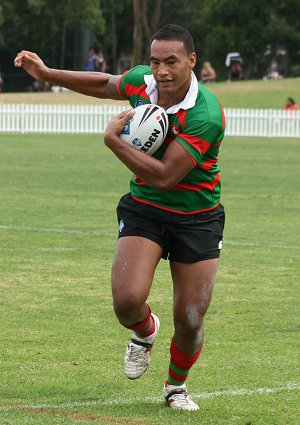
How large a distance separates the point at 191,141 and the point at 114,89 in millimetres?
880

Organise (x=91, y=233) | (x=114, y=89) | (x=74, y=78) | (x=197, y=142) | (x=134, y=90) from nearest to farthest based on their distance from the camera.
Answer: (x=197, y=142) < (x=134, y=90) < (x=114, y=89) < (x=74, y=78) < (x=91, y=233)

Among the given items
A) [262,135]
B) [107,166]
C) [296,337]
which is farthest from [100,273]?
[262,135]

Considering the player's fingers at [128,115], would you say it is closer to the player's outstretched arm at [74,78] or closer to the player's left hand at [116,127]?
the player's left hand at [116,127]

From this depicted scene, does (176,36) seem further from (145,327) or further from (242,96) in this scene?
(242,96)

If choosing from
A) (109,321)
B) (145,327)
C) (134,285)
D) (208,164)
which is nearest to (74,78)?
(208,164)

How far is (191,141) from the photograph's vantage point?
673 cm

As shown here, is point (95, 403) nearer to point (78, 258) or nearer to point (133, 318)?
point (133, 318)

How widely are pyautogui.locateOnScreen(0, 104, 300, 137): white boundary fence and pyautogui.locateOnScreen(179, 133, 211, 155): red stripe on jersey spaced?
115 feet

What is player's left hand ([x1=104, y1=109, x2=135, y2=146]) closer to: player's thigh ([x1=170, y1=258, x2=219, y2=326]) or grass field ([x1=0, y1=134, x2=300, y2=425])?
player's thigh ([x1=170, y1=258, x2=219, y2=326])

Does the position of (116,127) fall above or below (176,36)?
below

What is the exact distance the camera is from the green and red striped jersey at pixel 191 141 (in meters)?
6.78

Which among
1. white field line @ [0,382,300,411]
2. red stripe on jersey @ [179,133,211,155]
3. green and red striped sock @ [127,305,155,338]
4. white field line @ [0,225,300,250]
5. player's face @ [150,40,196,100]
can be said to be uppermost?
player's face @ [150,40,196,100]

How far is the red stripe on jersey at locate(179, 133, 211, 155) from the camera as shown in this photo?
6.73 metres

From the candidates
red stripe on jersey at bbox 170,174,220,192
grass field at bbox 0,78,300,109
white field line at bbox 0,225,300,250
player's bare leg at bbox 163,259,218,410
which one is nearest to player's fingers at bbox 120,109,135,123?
red stripe on jersey at bbox 170,174,220,192
